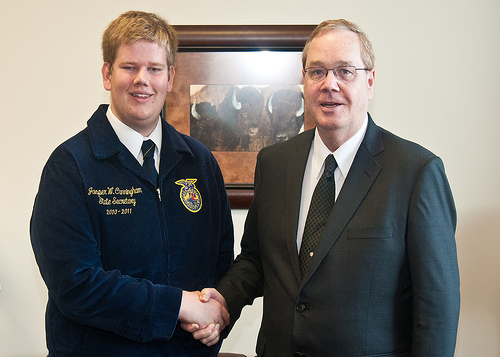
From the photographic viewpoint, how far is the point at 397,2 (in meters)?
2.51

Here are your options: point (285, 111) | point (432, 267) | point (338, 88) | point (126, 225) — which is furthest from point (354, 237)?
point (285, 111)

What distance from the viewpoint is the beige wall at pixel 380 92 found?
2.51m

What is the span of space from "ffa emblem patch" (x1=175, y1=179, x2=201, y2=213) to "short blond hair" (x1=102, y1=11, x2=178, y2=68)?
1.48 feet

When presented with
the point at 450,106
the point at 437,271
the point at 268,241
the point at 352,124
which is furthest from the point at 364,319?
the point at 450,106

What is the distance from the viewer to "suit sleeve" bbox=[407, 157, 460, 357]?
54.0 inches

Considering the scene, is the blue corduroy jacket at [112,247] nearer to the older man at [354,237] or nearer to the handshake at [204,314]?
the handshake at [204,314]

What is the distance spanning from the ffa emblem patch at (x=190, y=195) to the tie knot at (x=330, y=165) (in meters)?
0.46

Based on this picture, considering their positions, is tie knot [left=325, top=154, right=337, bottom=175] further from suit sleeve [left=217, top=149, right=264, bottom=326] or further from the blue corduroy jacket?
the blue corduroy jacket

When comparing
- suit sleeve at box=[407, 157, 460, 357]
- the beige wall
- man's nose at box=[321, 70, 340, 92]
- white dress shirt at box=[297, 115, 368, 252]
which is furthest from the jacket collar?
the beige wall

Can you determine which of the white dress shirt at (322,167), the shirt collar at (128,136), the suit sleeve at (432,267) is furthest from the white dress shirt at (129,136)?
the suit sleeve at (432,267)

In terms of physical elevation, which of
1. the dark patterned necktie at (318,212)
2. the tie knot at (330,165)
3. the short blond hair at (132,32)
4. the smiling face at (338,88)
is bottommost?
the dark patterned necktie at (318,212)

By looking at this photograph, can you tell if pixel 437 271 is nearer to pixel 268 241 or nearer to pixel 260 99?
pixel 268 241

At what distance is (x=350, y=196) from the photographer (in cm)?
147

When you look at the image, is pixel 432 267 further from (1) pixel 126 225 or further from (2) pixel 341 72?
(1) pixel 126 225
